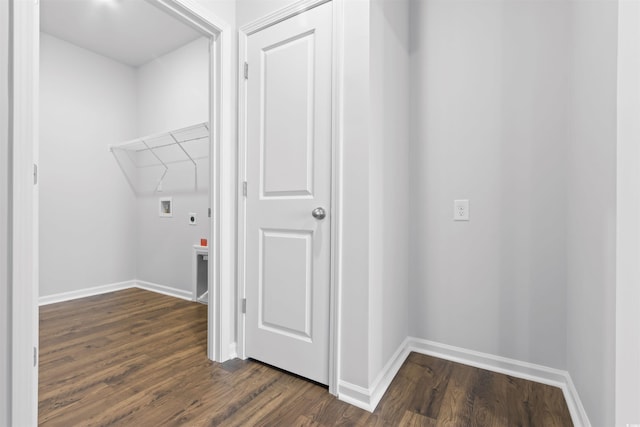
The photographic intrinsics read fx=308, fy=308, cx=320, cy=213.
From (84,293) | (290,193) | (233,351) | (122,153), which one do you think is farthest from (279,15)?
(84,293)

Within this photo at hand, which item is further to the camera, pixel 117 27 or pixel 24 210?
pixel 117 27

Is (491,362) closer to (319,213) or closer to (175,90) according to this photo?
(319,213)

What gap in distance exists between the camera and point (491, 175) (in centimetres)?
182

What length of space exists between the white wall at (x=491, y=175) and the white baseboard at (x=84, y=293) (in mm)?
3386

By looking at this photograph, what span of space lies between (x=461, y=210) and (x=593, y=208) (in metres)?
0.72

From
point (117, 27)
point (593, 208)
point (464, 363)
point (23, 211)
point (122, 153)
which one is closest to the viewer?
point (23, 211)

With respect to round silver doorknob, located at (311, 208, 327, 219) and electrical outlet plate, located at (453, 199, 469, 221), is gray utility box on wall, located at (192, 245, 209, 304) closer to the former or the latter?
round silver doorknob, located at (311, 208, 327, 219)

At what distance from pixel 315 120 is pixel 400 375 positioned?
150 cm

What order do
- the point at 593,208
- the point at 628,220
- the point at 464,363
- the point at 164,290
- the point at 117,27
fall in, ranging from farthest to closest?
the point at 164,290, the point at 117,27, the point at 464,363, the point at 593,208, the point at 628,220

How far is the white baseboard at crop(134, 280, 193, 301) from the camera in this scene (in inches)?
129

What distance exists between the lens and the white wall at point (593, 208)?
3.43 ft

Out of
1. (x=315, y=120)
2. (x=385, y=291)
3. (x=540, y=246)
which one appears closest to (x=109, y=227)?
(x=315, y=120)

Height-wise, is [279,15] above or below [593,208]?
above

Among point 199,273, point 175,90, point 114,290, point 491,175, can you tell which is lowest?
point 114,290
